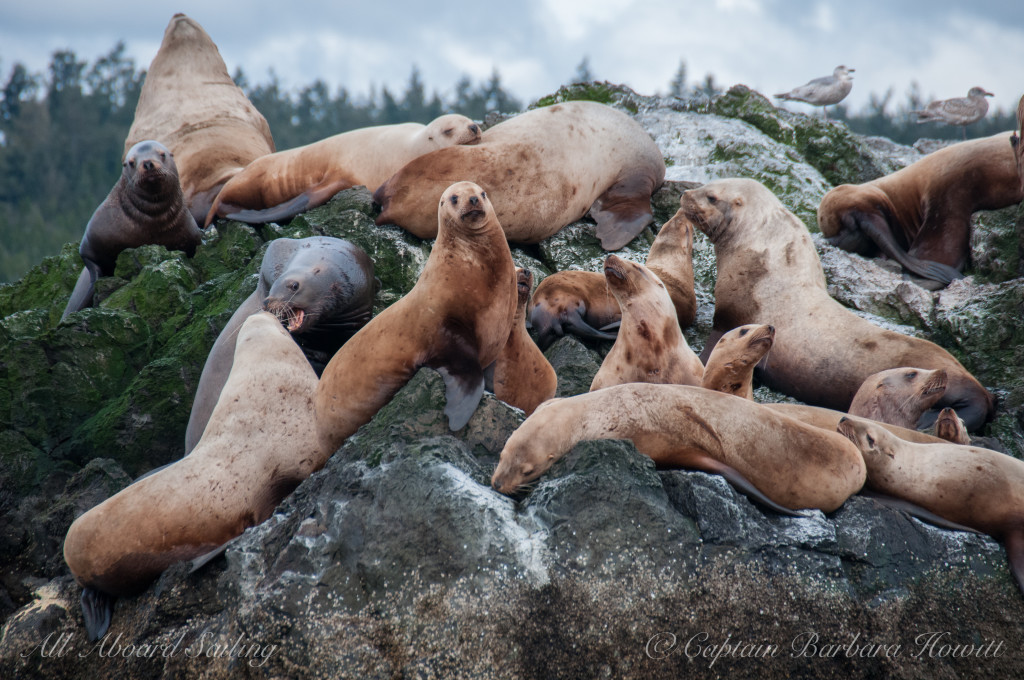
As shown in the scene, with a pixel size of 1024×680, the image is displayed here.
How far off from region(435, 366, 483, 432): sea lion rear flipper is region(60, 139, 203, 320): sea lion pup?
3.67 metres

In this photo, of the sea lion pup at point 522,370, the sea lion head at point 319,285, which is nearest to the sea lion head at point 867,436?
the sea lion pup at point 522,370

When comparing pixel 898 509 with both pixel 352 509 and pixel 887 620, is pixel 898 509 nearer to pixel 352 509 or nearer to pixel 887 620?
pixel 887 620

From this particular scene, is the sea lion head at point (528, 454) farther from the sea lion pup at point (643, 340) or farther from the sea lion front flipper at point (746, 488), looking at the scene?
the sea lion pup at point (643, 340)

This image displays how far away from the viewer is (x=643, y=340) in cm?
446

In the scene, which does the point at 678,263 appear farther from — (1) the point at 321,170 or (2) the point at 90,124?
(2) the point at 90,124

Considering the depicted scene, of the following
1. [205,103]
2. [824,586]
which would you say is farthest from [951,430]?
[205,103]

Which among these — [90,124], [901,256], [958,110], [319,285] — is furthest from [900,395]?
[90,124]

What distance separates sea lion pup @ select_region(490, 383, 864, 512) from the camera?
135 inches

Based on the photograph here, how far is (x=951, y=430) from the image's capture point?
4.32m

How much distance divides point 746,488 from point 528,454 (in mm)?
843

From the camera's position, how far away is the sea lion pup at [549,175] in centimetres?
628

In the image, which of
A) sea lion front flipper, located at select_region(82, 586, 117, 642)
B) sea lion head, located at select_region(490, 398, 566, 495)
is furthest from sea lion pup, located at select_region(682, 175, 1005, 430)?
sea lion front flipper, located at select_region(82, 586, 117, 642)

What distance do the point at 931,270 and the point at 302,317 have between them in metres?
4.67

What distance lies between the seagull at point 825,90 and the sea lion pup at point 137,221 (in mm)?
8258
